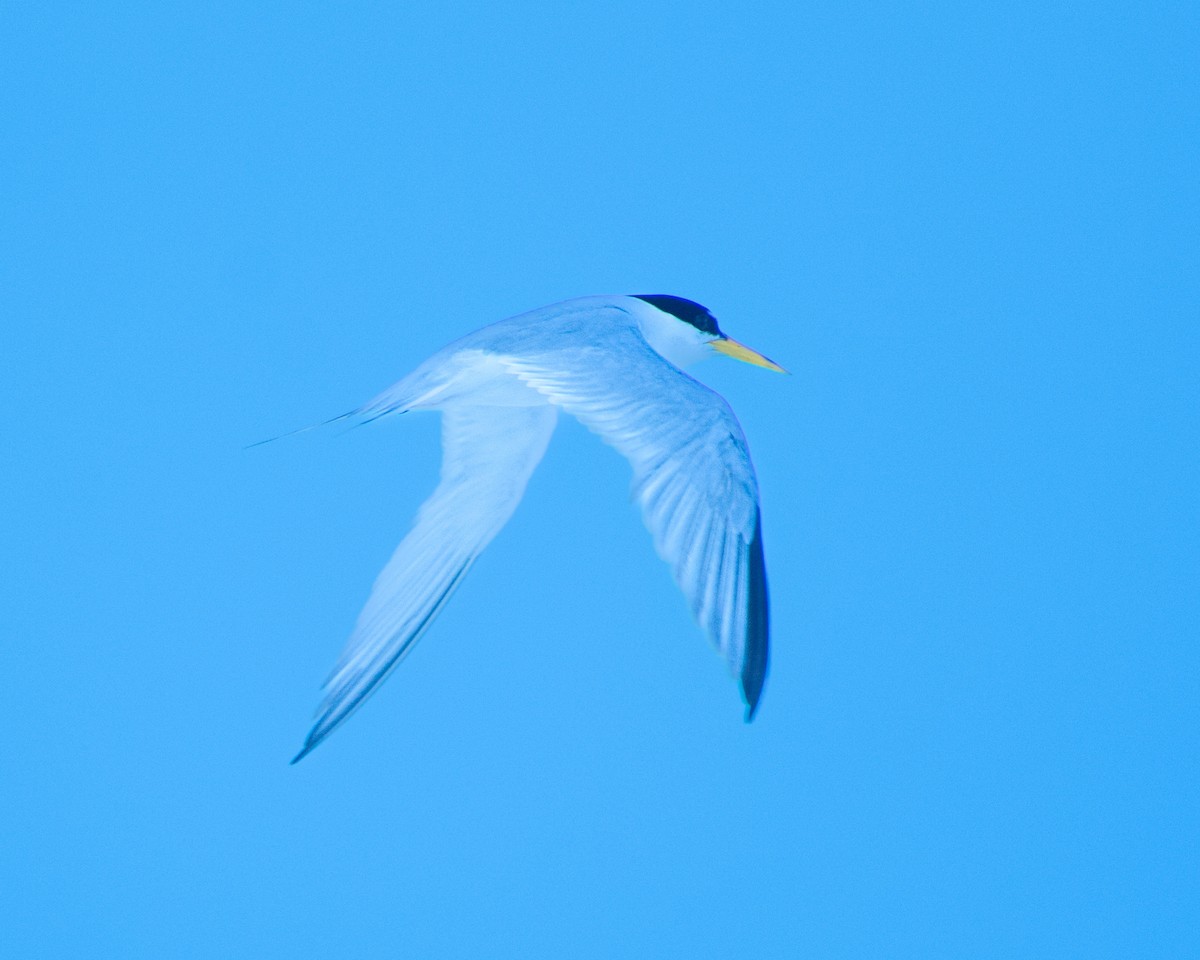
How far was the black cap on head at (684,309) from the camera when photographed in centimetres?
118

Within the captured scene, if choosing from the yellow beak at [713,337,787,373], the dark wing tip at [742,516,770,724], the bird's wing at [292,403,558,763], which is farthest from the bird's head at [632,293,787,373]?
the dark wing tip at [742,516,770,724]

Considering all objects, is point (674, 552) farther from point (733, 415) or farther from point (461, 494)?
point (461, 494)

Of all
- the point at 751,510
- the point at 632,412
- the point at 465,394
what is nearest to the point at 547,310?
the point at 465,394

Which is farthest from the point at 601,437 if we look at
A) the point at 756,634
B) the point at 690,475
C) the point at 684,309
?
the point at 684,309

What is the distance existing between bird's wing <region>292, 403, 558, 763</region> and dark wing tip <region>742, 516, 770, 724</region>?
393 millimetres

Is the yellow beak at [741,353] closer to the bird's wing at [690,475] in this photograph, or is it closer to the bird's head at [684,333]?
the bird's head at [684,333]

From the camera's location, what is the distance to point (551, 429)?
3.77 ft

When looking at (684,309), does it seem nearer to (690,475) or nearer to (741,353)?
(741,353)

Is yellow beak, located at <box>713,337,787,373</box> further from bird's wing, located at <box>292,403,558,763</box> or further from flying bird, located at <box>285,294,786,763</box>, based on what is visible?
bird's wing, located at <box>292,403,558,763</box>

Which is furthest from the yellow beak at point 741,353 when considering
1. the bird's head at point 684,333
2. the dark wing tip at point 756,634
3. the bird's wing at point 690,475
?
the dark wing tip at point 756,634

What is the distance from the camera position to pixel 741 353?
124 centimetres

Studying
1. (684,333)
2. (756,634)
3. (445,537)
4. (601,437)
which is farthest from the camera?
(684,333)

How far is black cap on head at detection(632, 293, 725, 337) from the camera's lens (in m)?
1.18

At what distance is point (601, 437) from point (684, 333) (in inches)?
16.5
